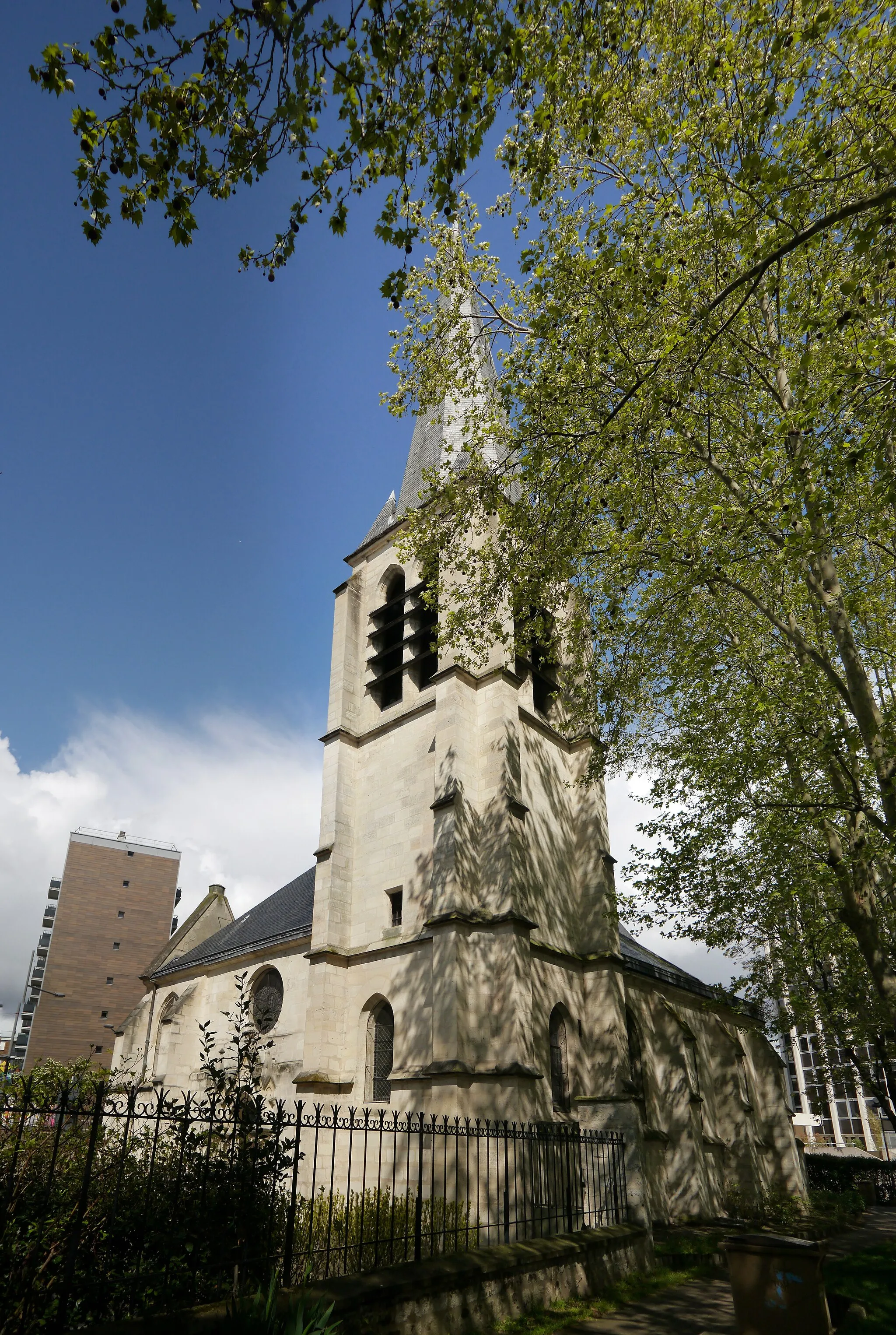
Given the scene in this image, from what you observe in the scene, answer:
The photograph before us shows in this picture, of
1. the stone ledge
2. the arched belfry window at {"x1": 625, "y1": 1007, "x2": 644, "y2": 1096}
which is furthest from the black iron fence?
the arched belfry window at {"x1": 625, "y1": 1007, "x2": 644, "y2": 1096}

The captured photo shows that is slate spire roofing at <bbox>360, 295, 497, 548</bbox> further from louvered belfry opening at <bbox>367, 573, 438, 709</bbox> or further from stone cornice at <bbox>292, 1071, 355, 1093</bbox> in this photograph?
stone cornice at <bbox>292, 1071, 355, 1093</bbox>

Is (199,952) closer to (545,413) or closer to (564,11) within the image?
(545,413)

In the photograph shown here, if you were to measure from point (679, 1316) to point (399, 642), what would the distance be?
14.6m

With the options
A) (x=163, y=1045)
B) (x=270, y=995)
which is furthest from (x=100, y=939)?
(x=270, y=995)

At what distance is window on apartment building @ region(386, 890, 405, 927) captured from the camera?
655 inches

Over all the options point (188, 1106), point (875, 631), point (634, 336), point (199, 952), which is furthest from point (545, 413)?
point (199, 952)

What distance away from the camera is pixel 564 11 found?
6551mm

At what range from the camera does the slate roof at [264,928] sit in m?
20.3

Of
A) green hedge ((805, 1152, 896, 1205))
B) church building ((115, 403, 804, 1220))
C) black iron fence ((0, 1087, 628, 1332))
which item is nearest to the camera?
black iron fence ((0, 1087, 628, 1332))

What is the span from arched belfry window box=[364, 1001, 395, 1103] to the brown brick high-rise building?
146ft

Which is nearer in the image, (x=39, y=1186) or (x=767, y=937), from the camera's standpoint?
(x=39, y=1186)

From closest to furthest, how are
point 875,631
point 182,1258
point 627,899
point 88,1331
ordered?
1. point 88,1331
2. point 182,1258
3. point 875,631
4. point 627,899

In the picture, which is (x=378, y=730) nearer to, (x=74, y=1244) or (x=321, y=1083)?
(x=321, y=1083)

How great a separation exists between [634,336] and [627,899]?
33.2ft
